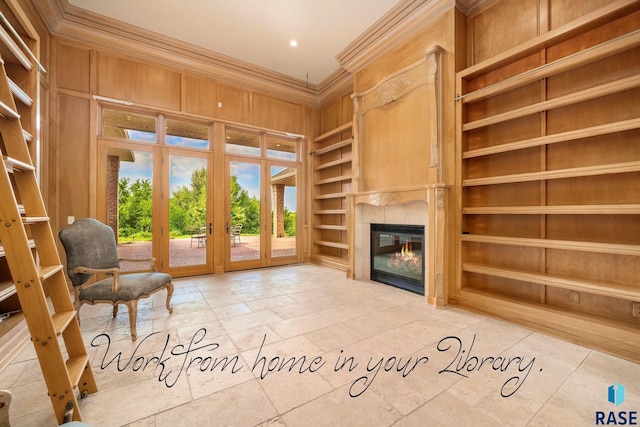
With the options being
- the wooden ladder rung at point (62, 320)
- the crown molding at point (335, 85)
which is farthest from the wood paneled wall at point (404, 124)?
the wooden ladder rung at point (62, 320)

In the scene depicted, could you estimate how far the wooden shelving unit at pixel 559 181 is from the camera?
2.36 metres

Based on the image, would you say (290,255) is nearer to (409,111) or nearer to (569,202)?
(409,111)

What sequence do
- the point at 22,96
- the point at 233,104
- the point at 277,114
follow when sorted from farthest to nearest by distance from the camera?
the point at 277,114
the point at 233,104
the point at 22,96

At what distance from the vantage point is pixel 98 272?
2.60 metres

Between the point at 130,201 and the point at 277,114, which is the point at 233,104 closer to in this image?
the point at 277,114

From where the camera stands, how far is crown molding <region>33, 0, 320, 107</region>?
3779 millimetres

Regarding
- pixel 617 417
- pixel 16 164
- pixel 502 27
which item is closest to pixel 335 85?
pixel 502 27

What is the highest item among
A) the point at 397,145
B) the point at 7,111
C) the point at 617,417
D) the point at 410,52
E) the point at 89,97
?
the point at 410,52

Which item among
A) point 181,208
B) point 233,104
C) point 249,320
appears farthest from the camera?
point 233,104

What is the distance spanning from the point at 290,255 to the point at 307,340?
3.80 m

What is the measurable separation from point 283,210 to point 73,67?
4.22 metres

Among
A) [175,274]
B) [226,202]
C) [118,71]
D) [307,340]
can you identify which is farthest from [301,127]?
[307,340]

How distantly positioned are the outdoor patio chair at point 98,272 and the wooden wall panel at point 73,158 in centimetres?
156

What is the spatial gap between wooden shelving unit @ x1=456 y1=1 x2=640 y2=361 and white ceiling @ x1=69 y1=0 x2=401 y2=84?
6.30 ft
